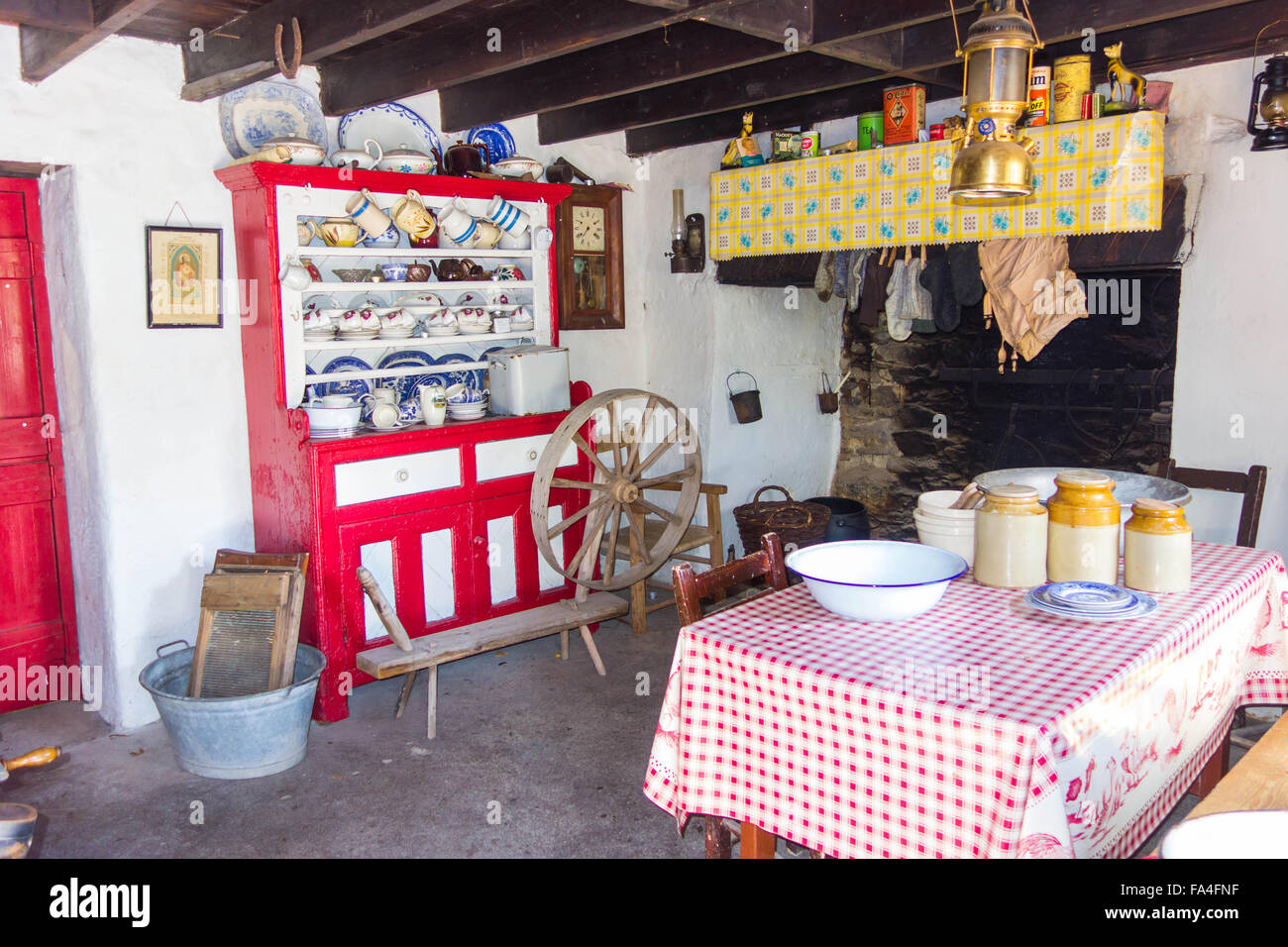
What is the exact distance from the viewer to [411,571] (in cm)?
432

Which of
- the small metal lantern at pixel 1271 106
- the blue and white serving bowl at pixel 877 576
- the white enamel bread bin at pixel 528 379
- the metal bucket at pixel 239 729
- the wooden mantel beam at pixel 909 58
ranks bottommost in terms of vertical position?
the metal bucket at pixel 239 729

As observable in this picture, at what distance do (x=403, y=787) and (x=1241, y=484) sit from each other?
3.30 metres

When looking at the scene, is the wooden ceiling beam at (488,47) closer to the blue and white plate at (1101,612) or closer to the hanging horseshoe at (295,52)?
the hanging horseshoe at (295,52)

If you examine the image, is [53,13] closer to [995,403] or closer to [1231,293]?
[1231,293]

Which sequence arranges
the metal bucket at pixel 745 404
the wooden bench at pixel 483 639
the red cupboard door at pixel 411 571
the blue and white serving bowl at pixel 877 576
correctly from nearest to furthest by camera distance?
the blue and white serving bowl at pixel 877 576 → the wooden bench at pixel 483 639 → the red cupboard door at pixel 411 571 → the metal bucket at pixel 745 404

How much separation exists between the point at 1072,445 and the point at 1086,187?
1604 millimetres

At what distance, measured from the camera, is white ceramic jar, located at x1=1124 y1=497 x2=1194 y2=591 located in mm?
2568

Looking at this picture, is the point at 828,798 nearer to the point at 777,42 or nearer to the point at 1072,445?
the point at 777,42

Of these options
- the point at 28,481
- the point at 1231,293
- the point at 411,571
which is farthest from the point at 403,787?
the point at 1231,293

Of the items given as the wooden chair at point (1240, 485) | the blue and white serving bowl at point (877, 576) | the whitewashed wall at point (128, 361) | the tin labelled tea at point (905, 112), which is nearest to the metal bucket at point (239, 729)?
the whitewashed wall at point (128, 361)

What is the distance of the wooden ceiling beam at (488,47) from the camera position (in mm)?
3287

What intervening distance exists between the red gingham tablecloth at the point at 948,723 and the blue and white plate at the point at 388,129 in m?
3.05

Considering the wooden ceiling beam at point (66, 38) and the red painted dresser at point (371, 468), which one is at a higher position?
the wooden ceiling beam at point (66, 38)

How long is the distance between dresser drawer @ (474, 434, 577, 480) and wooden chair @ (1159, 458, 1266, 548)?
253 centimetres
